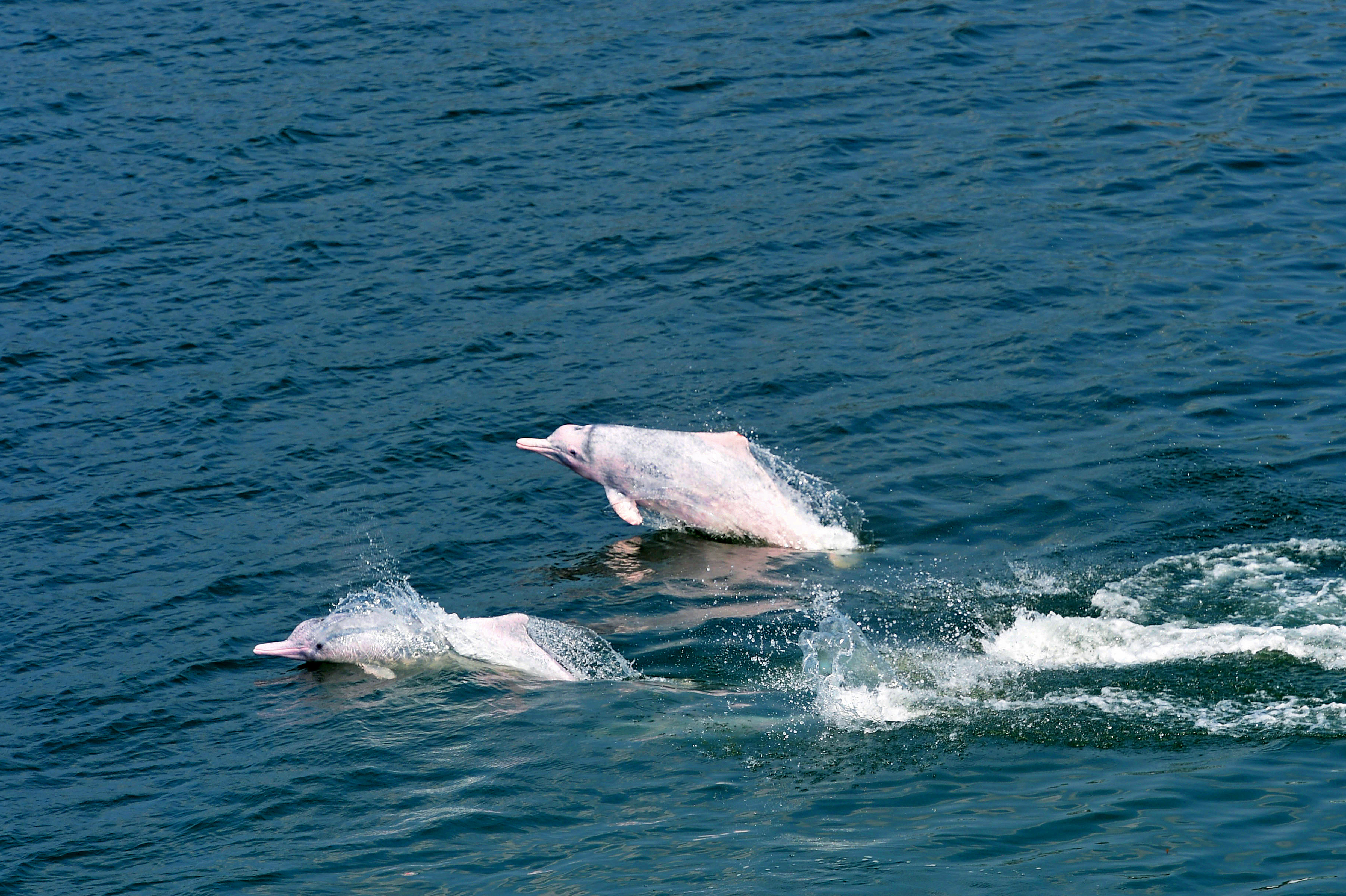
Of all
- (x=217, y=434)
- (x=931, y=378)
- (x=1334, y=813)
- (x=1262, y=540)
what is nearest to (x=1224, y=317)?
(x=931, y=378)

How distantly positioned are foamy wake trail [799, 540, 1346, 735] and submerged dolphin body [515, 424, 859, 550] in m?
2.14

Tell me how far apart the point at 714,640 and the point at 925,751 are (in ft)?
10.5

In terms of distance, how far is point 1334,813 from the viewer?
10102 mm

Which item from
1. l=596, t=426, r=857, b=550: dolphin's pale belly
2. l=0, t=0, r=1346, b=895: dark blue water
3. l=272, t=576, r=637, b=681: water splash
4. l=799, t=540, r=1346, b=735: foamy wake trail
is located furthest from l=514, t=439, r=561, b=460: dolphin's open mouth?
l=799, t=540, r=1346, b=735: foamy wake trail

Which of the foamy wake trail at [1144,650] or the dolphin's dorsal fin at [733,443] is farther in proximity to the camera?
the dolphin's dorsal fin at [733,443]

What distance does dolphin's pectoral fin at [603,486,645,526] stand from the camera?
1680 centimetres

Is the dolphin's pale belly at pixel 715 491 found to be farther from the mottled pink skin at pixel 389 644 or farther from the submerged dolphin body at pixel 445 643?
the mottled pink skin at pixel 389 644

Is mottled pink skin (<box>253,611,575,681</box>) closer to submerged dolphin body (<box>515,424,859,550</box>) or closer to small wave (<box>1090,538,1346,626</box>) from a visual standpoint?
submerged dolphin body (<box>515,424,859,550</box>)

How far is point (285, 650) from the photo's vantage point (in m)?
14.6

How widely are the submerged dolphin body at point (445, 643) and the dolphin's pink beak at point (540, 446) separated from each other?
122 inches

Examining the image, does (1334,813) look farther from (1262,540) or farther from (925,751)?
(1262,540)

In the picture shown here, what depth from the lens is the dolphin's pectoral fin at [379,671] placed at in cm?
1435

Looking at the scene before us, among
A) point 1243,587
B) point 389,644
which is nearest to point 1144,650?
point 1243,587

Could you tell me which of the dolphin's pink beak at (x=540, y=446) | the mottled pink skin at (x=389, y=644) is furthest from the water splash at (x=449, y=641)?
the dolphin's pink beak at (x=540, y=446)
